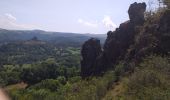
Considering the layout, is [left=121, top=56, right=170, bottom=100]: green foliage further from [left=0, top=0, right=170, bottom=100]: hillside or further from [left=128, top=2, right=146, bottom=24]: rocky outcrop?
[left=128, top=2, right=146, bottom=24]: rocky outcrop

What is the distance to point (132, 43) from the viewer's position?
66.8 metres

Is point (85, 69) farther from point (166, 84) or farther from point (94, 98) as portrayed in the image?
point (166, 84)

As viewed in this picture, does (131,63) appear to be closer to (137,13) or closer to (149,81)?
(137,13)

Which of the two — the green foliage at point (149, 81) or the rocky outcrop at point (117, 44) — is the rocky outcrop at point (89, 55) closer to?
the rocky outcrop at point (117, 44)

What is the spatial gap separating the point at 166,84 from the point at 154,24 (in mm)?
27734

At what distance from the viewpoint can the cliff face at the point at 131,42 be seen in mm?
53875

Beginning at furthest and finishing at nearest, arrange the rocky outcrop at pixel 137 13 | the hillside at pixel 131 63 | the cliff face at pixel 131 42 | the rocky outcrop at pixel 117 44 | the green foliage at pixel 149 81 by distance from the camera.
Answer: the rocky outcrop at pixel 117 44
the rocky outcrop at pixel 137 13
the cliff face at pixel 131 42
the hillside at pixel 131 63
the green foliage at pixel 149 81

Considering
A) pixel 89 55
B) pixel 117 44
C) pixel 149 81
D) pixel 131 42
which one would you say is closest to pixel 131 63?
pixel 131 42

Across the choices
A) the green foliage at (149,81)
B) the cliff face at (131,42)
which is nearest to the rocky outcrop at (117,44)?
the cliff face at (131,42)

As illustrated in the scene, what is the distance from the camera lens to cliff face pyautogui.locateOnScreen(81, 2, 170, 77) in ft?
177

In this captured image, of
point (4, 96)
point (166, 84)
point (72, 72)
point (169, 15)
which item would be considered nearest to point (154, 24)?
point (169, 15)

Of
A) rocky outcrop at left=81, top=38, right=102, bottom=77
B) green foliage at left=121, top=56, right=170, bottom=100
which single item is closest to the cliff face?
rocky outcrop at left=81, top=38, right=102, bottom=77

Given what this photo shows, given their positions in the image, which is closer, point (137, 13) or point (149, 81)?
point (149, 81)

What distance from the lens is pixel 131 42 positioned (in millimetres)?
67438
